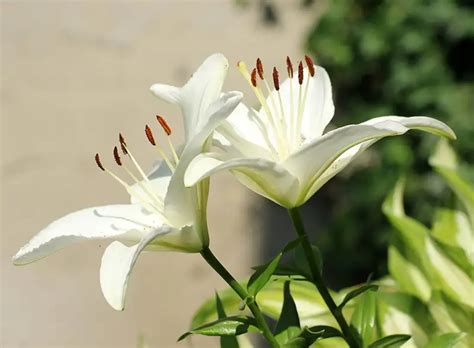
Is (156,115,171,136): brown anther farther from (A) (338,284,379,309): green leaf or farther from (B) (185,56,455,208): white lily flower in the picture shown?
(A) (338,284,379,309): green leaf

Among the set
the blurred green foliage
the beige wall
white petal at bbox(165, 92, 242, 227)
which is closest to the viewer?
white petal at bbox(165, 92, 242, 227)

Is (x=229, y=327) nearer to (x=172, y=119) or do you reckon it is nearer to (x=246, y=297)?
(x=246, y=297)

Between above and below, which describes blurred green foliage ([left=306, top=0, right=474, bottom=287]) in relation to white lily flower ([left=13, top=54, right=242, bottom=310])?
above

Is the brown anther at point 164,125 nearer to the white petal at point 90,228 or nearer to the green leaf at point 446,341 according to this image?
the white petal at point 90,228

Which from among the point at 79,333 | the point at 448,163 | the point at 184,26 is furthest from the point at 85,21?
the point at 448,163

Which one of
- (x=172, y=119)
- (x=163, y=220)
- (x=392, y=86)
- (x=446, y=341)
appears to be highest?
(x=172, y=119)

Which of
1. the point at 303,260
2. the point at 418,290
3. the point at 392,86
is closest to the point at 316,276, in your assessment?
the point at 303,260

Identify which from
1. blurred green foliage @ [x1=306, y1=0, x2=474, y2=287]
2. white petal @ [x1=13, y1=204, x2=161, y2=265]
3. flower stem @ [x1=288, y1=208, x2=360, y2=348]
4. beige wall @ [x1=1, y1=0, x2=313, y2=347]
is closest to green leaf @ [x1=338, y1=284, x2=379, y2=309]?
flower stem @ [x1=288, y1=208, x2=360, y2=348]

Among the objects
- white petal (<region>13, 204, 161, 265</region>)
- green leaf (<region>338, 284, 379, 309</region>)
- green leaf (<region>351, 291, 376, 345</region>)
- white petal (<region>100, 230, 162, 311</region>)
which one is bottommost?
green leaf (<region>351, 291, 376, 345</region>)
